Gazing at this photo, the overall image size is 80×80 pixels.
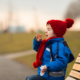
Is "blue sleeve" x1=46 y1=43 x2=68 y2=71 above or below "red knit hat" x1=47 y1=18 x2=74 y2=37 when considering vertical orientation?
below

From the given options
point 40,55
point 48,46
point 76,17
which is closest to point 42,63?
point 40,55

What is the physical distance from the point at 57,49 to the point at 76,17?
14.3m

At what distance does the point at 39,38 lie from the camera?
7.87 feet

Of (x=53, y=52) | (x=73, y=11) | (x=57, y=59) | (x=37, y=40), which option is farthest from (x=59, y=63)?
(x=73, y=11)

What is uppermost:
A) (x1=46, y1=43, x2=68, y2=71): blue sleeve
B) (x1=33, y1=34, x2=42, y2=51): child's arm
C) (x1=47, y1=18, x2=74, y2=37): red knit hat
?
(x1=47, y1=18, x2=74, y2=37): red knit hat

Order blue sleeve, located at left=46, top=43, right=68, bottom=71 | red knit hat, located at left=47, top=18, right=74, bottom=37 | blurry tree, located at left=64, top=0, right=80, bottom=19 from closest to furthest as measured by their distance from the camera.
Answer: blue sleeve, located at left=46, top=43, right=68, bottom=71 < red knit hat, located at left=47, top=18, right=74, bottom=37 < blurry tree, located at left=64, top=0, right=80, bottom=19

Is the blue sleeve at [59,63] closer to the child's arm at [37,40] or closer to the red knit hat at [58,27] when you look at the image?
the red knit hat at [58,27]

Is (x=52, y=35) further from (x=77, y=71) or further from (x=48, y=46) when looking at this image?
(x=77, y=71)


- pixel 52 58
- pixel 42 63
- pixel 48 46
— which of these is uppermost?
pixel 48 46

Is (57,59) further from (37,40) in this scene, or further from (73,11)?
(73,11)

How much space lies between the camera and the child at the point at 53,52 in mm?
2105

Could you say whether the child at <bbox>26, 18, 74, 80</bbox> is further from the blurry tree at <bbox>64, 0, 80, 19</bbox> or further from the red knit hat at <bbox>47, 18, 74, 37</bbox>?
the blurry tree at <bbox>64, 0, 80, 19</bbox>

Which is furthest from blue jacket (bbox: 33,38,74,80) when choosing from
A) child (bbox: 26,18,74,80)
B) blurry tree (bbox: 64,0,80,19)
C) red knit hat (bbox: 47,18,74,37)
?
blurry tree (bbox: 64,0,80,19)

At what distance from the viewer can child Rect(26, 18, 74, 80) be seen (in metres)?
2.11
